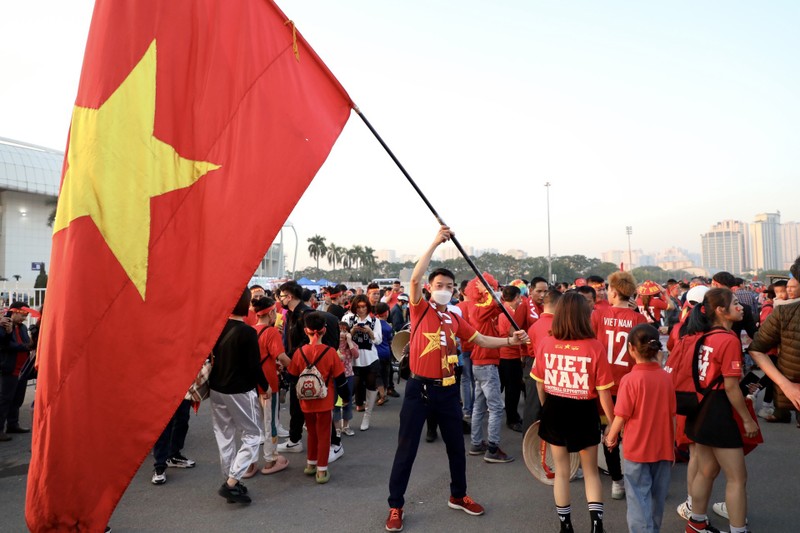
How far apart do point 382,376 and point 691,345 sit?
595 centimetres

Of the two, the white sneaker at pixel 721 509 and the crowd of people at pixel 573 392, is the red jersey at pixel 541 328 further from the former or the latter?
the white sneaker at pixel 721 509

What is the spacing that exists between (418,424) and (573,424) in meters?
1.24

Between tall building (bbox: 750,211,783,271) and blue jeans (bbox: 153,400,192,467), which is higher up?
tall building (bbox: 750,211,783,271)

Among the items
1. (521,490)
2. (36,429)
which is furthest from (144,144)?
(521,490)

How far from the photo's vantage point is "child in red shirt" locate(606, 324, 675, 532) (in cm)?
356

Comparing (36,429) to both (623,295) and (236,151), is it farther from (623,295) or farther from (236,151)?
(623,295)

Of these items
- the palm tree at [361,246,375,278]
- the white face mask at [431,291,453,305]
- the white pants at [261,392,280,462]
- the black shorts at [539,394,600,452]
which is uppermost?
the palm tree at [361,246,375,278]

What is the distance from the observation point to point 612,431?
3727mm

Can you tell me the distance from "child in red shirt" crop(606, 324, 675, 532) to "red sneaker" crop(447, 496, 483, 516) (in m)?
1.30

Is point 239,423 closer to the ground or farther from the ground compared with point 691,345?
closer to the ground

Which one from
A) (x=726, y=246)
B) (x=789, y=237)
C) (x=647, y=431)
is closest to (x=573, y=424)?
(x=647, y=431)

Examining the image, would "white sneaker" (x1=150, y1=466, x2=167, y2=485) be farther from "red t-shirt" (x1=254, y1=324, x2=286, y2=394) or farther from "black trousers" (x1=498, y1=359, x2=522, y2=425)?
"black trousers" (x1=498, y1=359, x2=522, y2=425)

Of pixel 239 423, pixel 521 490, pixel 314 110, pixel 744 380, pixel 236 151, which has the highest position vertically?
pixel 314 110

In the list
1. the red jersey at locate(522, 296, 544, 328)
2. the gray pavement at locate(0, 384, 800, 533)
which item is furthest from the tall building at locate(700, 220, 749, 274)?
the gray pavement at locate(0, 384, 800, 533)
